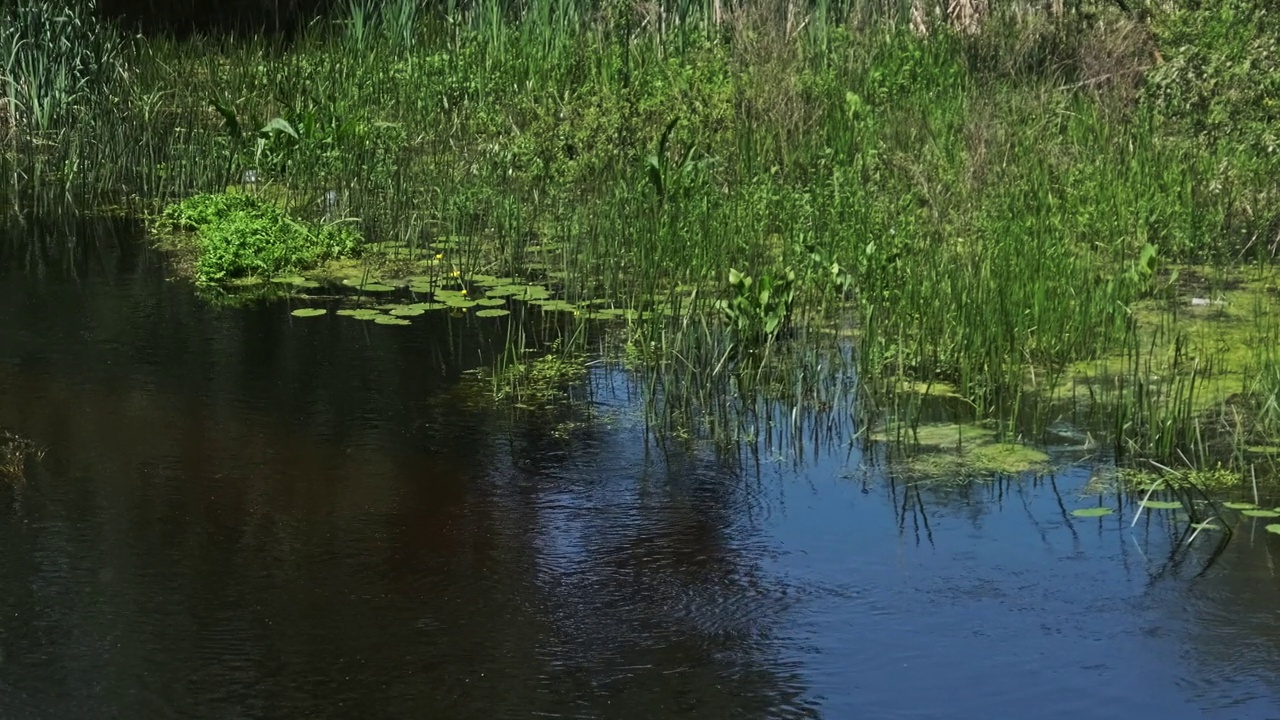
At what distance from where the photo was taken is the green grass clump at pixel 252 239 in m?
9.27

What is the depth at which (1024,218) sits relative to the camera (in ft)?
30.1

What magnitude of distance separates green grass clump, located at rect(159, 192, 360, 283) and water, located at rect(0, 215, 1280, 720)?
6.28 feet

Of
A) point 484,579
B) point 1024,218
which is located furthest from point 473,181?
point 484,579

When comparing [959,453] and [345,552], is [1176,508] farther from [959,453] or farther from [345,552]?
[345,552]

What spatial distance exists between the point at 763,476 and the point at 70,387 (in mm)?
2962

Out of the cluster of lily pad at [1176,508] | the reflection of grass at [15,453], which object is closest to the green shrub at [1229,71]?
the cluster of lily pad at [1176,508]

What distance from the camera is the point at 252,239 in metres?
9.37

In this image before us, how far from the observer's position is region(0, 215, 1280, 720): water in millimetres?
4668

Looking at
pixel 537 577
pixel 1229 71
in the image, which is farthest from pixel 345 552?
pixel 1229 71

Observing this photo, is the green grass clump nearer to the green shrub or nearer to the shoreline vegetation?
the shoreline vegetation

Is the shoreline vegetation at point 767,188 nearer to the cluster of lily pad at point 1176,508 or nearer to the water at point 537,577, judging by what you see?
the cluster of lily pad at point 1176,508

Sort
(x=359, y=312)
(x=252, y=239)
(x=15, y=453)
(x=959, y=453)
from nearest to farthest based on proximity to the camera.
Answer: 1. (x=15, y=453)
2. (x=959, y=453)
3. (x=359, y=312)
4. (x=252, y=239)

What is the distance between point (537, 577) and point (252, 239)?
179 inches

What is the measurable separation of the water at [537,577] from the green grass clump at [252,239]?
1.91m
